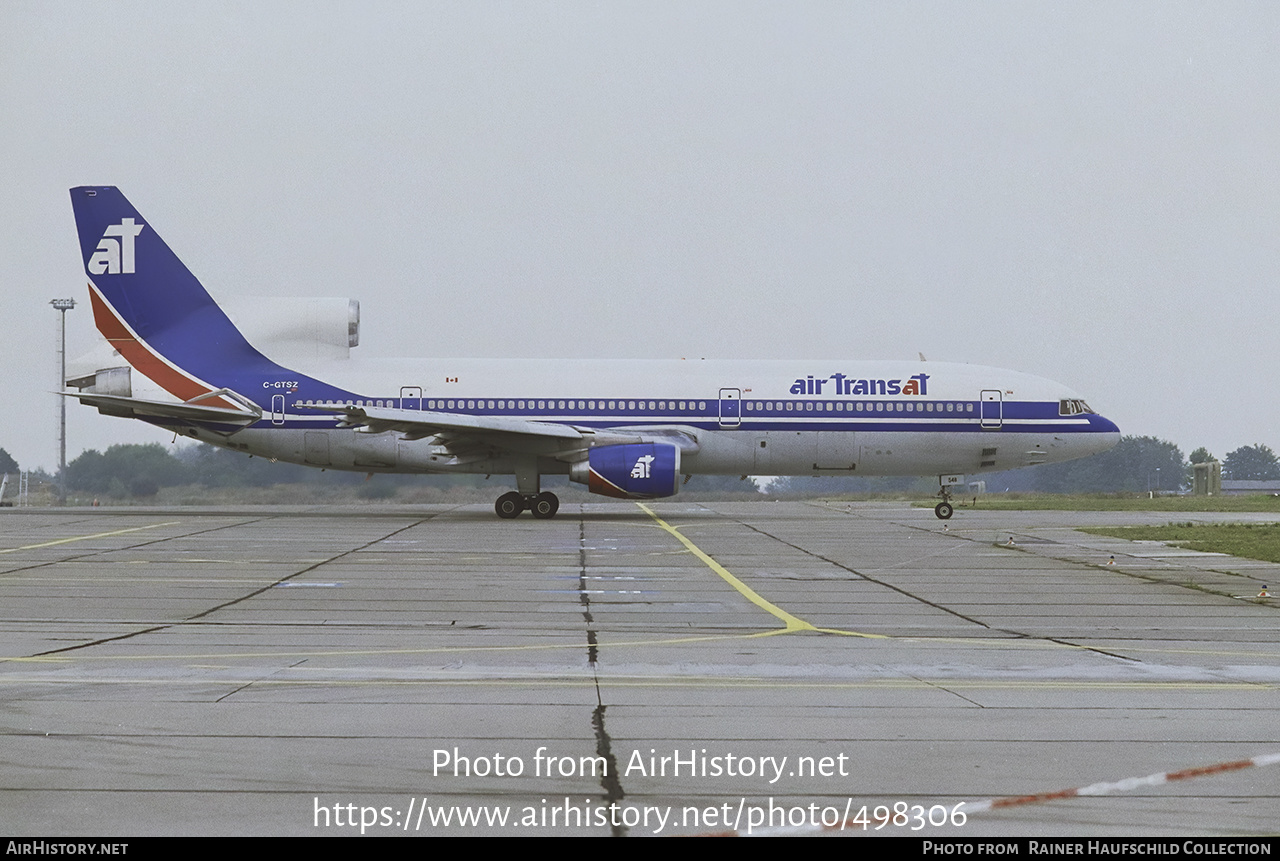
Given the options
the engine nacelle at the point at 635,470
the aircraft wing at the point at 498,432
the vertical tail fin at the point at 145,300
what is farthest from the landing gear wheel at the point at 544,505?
the vertical tail fin at the point at 145,300

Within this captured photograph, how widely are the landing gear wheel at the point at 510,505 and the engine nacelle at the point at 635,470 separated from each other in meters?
2.38

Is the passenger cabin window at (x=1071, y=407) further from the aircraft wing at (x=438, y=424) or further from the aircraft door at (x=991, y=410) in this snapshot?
the aircraft wing at (x=438, y=424)

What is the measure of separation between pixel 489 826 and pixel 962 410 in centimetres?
2978

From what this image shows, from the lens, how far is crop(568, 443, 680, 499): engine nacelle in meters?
30.9

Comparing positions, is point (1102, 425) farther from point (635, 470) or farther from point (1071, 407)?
point (635, 470)

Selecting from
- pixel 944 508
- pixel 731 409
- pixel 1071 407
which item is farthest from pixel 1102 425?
pixel 731 409

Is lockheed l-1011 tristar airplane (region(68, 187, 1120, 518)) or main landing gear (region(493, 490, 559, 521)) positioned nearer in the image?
main landing gear (region(493, 490, 559, 521))

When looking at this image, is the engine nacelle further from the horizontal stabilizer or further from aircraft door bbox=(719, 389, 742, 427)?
the horizontal stabilizer

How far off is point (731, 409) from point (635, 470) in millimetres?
3683

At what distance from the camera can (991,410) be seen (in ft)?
112

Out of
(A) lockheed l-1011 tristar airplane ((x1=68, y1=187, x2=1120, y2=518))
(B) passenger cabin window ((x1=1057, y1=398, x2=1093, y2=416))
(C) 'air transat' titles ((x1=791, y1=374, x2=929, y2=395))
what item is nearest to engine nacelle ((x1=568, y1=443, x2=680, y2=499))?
(A) lockheed l-1011 tristar airplane ((x1=68, y1=187, x2=1120, y2=518))

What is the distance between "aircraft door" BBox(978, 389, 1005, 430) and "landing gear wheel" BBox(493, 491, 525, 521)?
1238cm

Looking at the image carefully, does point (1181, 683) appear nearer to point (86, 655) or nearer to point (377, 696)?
point (377, 696)

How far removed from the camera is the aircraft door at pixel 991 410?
3400 centimetres
